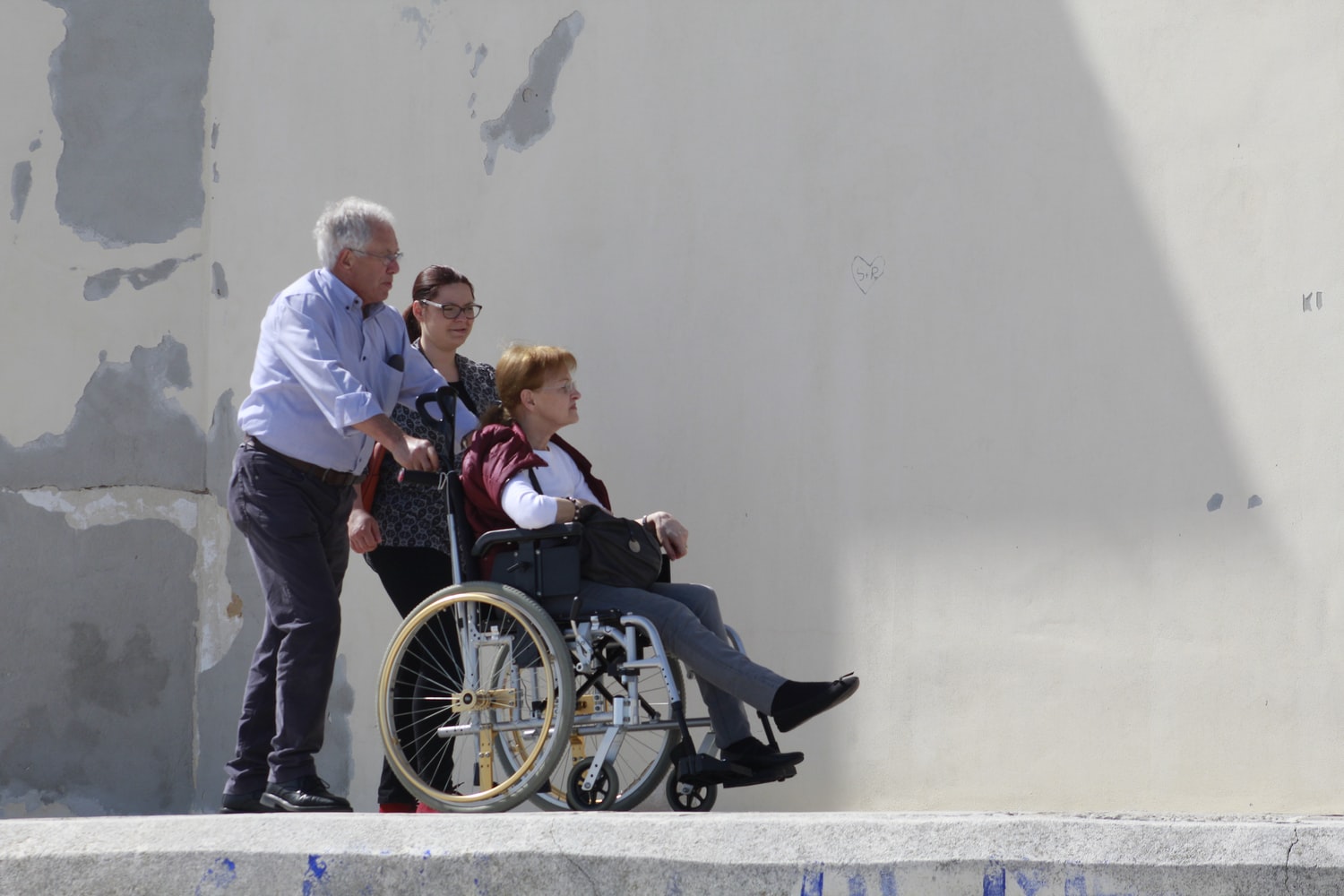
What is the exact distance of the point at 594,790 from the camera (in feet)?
10.6

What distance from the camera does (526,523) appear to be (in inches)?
130

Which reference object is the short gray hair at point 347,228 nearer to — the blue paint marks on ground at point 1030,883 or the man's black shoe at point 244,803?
the man's black shoe at point 244,803

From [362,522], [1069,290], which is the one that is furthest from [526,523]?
[1069,290]

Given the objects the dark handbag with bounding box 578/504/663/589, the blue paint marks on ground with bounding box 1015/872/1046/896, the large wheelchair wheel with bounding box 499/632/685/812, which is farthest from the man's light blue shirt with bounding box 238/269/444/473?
the blue paint marks on ground with bounding box 1015/872/1046/896

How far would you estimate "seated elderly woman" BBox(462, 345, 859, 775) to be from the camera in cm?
312

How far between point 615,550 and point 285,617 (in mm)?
731

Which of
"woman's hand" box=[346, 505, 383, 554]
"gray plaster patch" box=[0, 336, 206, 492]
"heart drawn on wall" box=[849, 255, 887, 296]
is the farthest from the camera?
"gray plaster patch" box=[0, 336, 206, 492]

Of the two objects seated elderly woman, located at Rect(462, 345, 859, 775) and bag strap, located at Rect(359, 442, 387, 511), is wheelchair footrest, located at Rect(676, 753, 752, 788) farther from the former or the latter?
bag strap, located at Rect(359, 442, 387, 511)

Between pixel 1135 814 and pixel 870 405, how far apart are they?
1260 mm

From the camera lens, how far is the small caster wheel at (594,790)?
3205 millimetres

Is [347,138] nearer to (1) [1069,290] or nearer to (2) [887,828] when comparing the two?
(1) [1069,290]

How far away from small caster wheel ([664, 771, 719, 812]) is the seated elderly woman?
0.31ft

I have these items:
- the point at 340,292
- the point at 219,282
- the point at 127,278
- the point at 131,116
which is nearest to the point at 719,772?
the point at 340,292

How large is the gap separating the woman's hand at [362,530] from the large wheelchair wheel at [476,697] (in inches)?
9.5
